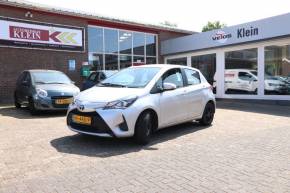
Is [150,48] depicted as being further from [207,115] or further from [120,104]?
[120,104]

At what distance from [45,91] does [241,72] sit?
33.7ft

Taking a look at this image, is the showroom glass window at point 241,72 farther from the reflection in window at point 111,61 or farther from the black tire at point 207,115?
the black tire at point 207,115

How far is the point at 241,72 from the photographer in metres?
16.7

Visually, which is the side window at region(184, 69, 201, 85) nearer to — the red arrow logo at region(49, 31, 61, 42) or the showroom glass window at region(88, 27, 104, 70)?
the red arrow logo at region(49, 31, 61, 42)

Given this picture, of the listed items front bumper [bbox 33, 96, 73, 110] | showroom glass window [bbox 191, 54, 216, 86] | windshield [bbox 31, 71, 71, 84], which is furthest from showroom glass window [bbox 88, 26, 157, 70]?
front bumper [bbox 33, 96, 73, 110]

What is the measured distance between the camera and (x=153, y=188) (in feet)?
13.6

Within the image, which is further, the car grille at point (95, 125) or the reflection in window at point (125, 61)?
the reflection in window at point (125, 61)

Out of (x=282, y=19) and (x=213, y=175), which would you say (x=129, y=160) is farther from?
(x=282, y=19)

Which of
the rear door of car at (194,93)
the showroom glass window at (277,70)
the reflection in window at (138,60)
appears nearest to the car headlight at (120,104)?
the rear door of car at (194,93)

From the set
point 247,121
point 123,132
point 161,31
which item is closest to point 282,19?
point 247,121

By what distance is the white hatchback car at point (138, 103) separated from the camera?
616 centimetres

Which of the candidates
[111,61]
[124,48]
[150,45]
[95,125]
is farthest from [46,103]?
[150,45]

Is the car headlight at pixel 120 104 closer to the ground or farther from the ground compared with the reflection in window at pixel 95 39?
closer to the ground

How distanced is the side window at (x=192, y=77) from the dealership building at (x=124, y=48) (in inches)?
285
